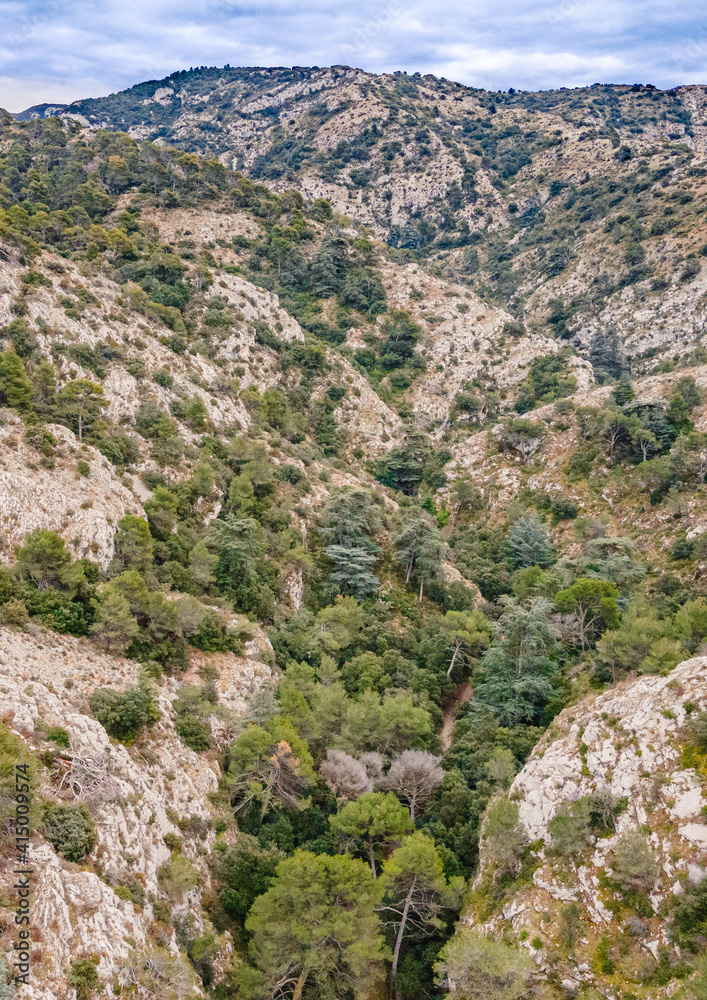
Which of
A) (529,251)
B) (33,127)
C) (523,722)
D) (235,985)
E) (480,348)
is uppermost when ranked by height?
(33,127)

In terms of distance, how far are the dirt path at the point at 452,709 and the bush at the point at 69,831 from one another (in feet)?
84.4

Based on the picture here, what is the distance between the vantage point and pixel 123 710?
25.8 m

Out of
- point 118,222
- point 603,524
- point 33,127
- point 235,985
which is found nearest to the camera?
point 235,985

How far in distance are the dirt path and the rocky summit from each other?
12.0 inches

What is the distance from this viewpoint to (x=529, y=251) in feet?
431

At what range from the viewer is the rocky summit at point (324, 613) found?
22391 mm

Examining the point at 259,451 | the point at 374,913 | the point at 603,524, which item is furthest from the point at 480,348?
the point at 374,913

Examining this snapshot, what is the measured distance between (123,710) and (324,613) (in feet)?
70.3

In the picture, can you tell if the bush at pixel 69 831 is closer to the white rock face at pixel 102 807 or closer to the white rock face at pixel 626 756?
the white rock face at pixel 102 807

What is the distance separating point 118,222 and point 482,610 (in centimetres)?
7370

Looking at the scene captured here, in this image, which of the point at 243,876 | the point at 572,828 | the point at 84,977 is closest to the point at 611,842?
the point at 572,828

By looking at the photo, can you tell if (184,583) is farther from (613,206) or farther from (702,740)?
(613,206)

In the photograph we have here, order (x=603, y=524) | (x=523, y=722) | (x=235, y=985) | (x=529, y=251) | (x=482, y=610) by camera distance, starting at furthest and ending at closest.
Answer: (x=529, y=251) < (x=603, y=524) < (x=482, y=610) < (x=523, y=722) < (x=235, y=985)

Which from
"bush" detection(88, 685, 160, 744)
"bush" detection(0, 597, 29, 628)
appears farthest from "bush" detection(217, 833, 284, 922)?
"bush" detection(0, 597, 29, 628)
